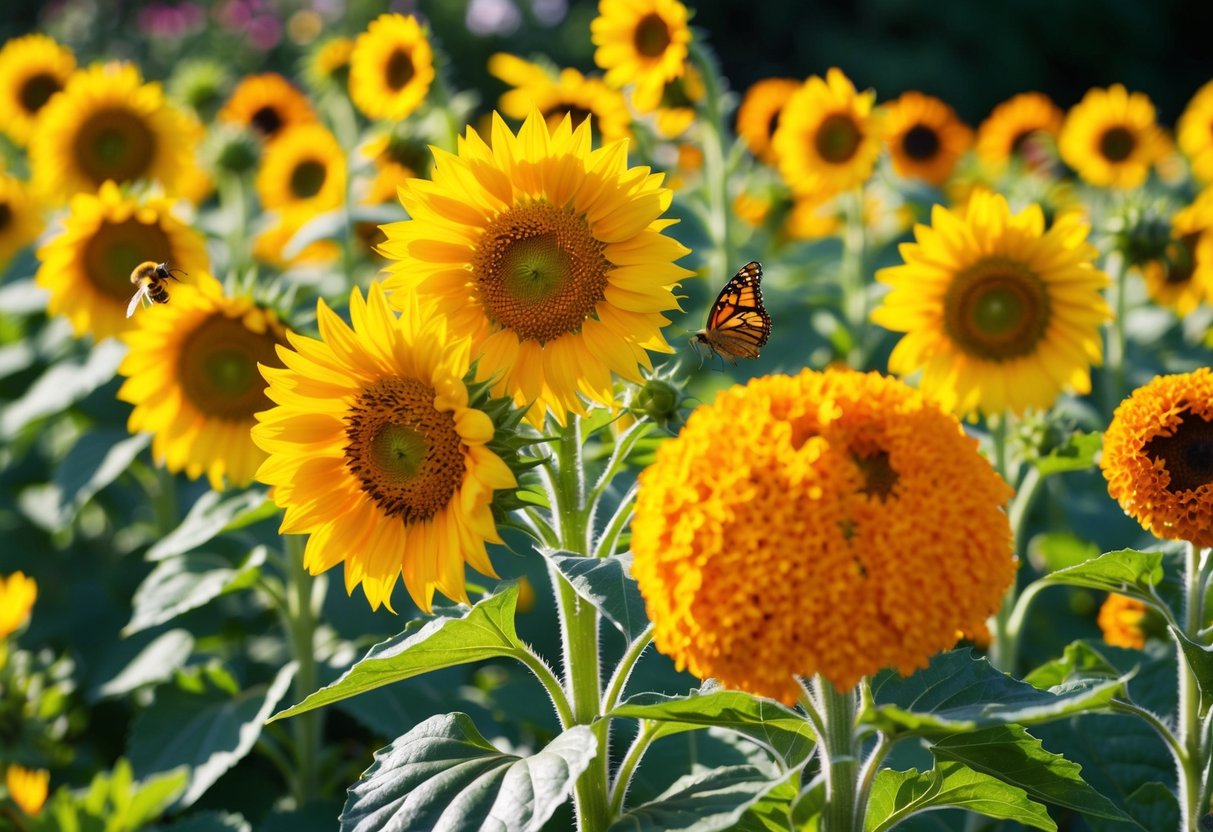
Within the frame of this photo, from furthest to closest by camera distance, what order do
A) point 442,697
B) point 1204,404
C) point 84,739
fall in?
point 84,739 < point 442,697 < point 1204,404

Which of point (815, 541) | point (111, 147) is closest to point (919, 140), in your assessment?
point (111, 147)

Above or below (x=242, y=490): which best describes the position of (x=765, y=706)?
below

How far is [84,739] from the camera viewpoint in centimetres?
308

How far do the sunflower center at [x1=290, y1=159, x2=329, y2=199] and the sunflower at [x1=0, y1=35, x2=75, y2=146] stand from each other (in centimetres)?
81

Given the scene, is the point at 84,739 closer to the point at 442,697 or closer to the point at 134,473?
the point at 134,473

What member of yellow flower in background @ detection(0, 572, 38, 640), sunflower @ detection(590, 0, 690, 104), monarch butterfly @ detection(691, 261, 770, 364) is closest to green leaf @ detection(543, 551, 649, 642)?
monarch butterfly @ detection(691, 261, 770, 364)

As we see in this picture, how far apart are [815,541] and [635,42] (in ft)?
7.59

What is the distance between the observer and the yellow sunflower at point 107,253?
2.95 meters

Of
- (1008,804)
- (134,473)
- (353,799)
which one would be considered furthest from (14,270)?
(1008,804)

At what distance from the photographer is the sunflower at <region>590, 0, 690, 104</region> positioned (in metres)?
3.21

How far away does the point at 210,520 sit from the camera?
7.81ft

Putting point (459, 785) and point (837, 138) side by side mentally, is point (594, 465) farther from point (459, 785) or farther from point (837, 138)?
point (837, 138)

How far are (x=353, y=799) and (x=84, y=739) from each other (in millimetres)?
1885

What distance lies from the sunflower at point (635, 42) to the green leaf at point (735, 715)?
76.2 inches
